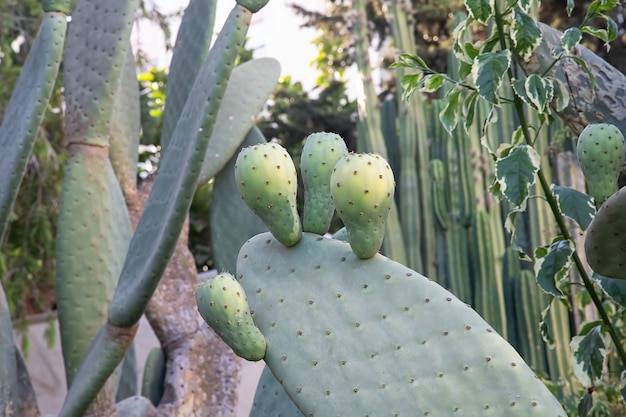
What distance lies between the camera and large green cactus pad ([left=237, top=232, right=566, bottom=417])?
65.5 inches

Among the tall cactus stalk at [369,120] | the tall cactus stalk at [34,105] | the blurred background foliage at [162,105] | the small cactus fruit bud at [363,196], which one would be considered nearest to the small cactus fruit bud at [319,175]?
the small cactus fruit bud at [363,196]

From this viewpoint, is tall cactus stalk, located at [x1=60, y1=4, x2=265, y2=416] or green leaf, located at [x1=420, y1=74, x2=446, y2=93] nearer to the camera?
green leaf, located at [x1=420, y1=74, x2=446, y2=93]

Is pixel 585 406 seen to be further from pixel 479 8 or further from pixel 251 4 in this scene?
pixel 251 4

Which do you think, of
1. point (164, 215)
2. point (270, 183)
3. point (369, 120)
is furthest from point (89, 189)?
point (369, 120)

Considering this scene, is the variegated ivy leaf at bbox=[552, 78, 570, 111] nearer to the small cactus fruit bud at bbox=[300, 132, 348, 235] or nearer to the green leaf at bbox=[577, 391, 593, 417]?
the small cactus fruit bud at bbox=[300, 132, 348, 235]

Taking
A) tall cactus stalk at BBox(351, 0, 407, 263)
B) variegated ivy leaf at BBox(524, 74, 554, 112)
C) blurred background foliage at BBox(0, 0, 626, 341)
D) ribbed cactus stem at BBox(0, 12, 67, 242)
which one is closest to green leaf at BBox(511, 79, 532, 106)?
variegated ivy leaf at BBox(524, 74, 554, 112)

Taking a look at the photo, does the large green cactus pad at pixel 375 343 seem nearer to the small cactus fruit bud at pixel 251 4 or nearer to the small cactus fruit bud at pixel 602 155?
the small cactus fruit bud at pixel 602 155

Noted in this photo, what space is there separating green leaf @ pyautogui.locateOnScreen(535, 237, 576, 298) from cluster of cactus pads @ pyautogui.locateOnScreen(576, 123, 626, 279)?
17 cm

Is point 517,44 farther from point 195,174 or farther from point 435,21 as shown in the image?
point 435,21

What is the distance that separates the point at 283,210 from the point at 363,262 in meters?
0.21

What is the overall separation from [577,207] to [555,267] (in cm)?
16

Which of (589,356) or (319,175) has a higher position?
(319,175)

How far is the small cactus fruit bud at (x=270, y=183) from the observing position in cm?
191

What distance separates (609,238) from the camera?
1.72m
